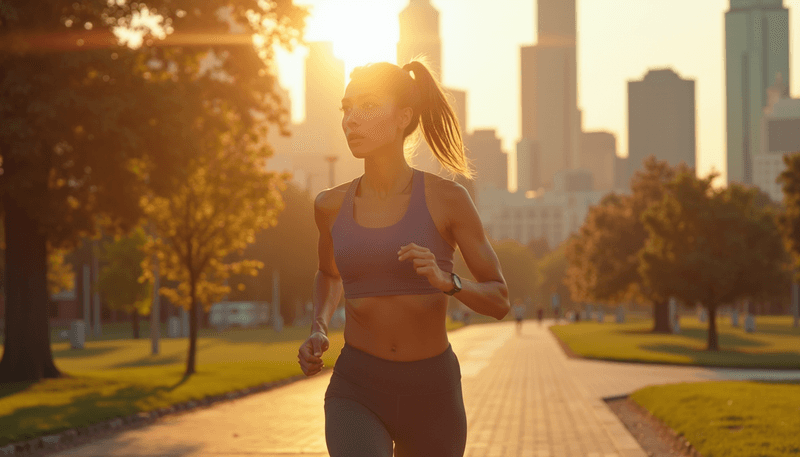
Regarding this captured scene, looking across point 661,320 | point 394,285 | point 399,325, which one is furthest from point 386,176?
point 661,320

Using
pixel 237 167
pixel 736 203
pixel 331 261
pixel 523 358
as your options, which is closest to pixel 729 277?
pixel 736 203

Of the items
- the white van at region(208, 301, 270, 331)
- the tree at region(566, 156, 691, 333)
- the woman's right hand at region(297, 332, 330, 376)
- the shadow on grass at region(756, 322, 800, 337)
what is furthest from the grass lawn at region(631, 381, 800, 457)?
the white van at region(208, 301, 270, 331)

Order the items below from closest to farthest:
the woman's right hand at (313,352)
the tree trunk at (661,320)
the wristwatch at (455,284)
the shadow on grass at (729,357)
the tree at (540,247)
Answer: the wristwatch at (455,284), the woman's right hand at (313,352), the shadow on grass at (729,357), the tree trunk at (661,320), the tree at (540,247)

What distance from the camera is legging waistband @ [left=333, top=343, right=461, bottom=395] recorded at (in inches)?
145

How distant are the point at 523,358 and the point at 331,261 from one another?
27.1 meters

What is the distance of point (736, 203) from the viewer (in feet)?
107

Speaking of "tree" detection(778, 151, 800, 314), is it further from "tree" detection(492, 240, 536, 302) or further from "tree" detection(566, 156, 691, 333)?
"tree" detection(492, 240, 536, 302)

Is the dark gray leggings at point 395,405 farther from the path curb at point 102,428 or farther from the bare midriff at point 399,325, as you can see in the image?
the path curb at point 102,428

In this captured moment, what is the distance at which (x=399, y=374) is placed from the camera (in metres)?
3.68

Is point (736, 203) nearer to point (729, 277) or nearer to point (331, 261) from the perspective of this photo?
point (729, 277)

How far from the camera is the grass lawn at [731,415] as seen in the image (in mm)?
10273

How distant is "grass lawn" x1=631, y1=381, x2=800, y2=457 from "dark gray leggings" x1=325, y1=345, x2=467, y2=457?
6886 mm

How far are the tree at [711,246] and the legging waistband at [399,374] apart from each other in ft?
95.9

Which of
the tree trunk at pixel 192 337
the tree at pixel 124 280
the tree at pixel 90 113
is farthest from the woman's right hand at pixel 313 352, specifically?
the tree at pixel 124 280
